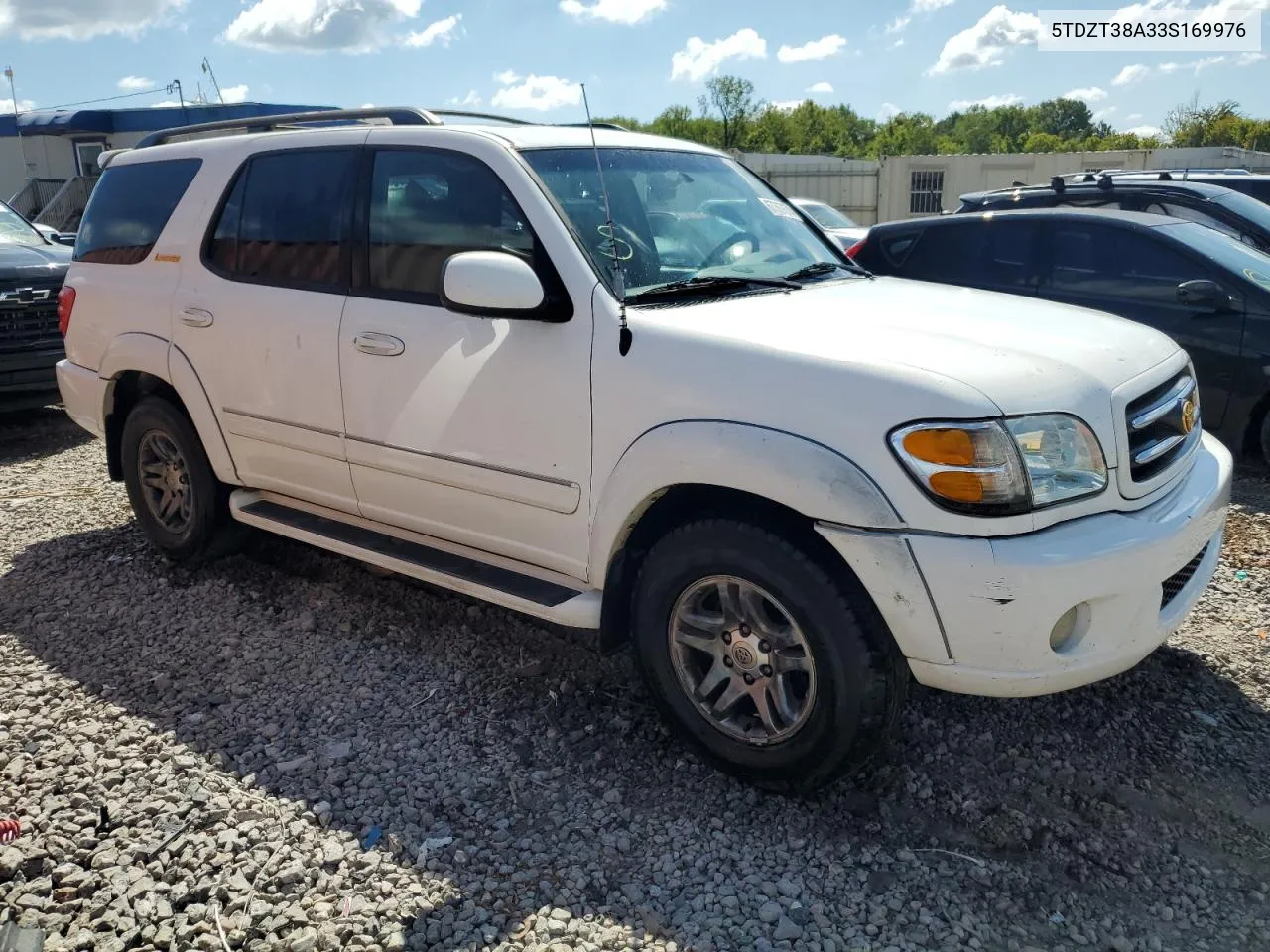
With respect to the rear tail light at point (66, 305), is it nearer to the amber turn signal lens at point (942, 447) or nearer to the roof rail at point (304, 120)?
the roof rail at point (304, 120)

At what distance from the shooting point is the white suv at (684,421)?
8.90ft

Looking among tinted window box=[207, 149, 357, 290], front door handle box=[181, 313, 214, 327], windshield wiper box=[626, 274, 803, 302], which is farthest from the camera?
front door handle box=[181, 313, 214, 327]

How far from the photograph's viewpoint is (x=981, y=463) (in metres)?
2.65

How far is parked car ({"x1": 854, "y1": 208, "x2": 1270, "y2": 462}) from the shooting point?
626 centimetres

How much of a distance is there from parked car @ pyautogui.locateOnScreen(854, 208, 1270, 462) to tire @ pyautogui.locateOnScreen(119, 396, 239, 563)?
16.2 ft

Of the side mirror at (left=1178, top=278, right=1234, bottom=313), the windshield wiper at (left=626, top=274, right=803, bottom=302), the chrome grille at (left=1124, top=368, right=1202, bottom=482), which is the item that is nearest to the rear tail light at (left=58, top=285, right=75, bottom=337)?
the windshield wiper at (left=626, top=274, right=803, bottom=302)

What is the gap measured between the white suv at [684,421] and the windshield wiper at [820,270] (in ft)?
0.05

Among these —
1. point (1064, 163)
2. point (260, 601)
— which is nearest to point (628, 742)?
point (260, 601)

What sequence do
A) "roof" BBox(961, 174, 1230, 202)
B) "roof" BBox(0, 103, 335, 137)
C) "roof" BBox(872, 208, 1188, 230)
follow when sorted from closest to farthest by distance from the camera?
"roof" BBox(872, 208, 1188, 230) → "roof" BBox(961, 174, 1230, 202) → "roof" BBox(0, 103, 335, 137)

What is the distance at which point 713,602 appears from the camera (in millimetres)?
3207

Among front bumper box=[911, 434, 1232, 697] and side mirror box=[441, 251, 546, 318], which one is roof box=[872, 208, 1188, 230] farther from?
side mirror box=[441, 251, 546, 318]

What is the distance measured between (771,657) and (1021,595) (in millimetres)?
745

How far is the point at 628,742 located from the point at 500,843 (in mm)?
664

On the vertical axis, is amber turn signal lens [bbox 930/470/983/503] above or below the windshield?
below
